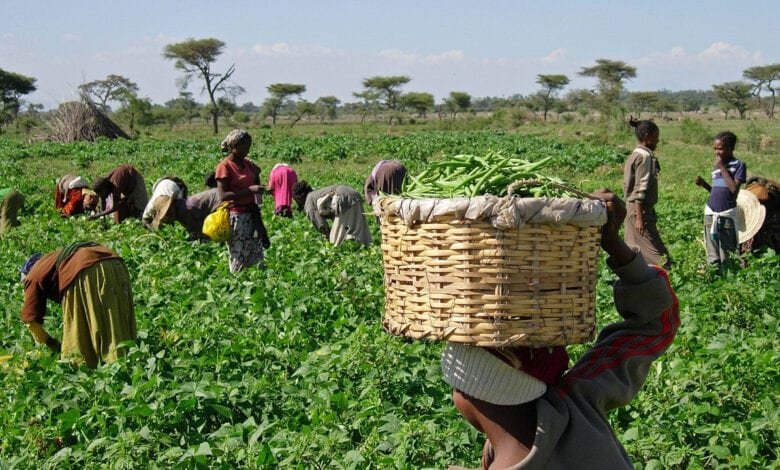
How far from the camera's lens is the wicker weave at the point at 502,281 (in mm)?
1961

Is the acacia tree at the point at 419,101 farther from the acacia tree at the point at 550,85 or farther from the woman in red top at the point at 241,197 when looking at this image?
the woman in red top at the point at 241,197

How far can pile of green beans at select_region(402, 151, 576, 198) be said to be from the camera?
2.03 m

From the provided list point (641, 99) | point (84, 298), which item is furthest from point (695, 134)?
point (641, 99)

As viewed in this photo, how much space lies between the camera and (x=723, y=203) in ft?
25.0

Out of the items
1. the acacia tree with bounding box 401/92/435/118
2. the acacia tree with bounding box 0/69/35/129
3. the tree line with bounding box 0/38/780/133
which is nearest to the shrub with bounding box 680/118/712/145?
the tree line with bounding box 0/38/780/133

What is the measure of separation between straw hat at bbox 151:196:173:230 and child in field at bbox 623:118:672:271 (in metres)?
4.77

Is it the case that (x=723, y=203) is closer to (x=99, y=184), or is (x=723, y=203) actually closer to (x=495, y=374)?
(x=495, y=374)

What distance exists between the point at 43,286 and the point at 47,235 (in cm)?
580

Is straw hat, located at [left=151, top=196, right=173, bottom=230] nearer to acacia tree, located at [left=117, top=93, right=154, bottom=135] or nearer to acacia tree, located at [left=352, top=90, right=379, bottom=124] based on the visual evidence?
acacia tree, located at [left=117, top=93, right=154, bottom=135]

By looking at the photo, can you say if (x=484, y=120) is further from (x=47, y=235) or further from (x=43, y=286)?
(x=43, y=286)

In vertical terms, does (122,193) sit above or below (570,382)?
below

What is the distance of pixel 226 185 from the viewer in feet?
23.5

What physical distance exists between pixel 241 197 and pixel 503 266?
214 inches

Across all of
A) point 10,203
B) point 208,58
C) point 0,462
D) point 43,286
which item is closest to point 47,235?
point 10,203
